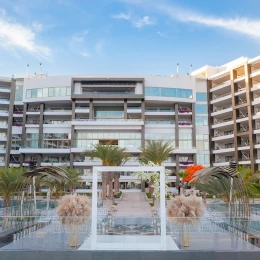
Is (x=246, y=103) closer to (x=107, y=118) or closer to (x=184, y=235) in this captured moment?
(x=107, y=118)

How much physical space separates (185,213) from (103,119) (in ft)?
158

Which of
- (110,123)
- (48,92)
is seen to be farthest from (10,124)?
(110,123)

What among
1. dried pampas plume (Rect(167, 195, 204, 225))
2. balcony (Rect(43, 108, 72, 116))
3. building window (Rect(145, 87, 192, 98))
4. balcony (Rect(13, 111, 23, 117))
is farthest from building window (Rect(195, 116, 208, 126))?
dried pampas plume (Rect(167, 195, 204, 225))

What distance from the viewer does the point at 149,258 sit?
381 inches

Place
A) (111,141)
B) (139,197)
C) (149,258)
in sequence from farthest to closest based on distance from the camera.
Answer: (111,141) → (139,197) → (149,258)

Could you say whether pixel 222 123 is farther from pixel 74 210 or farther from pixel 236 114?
pixel 74 210

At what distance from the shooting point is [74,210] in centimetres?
1134

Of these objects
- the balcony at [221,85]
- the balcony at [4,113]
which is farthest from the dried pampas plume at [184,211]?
the balcony at [4,113]

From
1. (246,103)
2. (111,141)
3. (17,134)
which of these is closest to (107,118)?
(111,141)

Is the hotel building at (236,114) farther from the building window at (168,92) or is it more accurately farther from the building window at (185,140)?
the building window at (168,92)

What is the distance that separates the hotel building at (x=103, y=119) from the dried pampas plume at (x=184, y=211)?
143 ft

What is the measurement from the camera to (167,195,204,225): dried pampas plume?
Result: 35.9ft

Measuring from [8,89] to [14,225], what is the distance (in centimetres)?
5377

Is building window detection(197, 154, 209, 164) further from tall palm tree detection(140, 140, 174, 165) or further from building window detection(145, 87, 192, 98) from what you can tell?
tall palm tree detection(140, 140, 174, 165)
